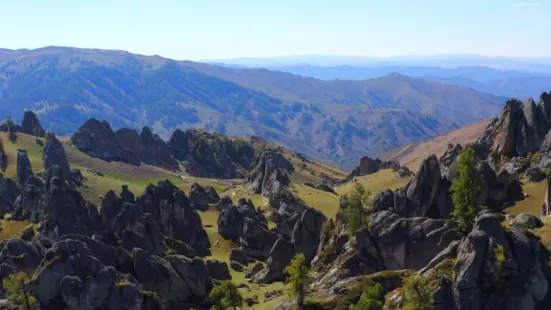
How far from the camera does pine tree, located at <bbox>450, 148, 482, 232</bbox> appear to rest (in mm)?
84106

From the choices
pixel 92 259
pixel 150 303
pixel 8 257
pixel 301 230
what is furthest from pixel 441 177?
pixel 8 257

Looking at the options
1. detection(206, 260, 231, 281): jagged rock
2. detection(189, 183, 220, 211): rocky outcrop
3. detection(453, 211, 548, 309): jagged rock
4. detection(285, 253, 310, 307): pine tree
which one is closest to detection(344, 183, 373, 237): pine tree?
detection(285, 253, 310, 307): pine tree

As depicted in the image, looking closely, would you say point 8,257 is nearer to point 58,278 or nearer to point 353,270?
point 58,278

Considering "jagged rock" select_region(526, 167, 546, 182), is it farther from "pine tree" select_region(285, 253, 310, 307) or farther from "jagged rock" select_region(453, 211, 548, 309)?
"pine tree" select_region(285, 253, 310, 307)

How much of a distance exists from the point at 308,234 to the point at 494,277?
66303 mm

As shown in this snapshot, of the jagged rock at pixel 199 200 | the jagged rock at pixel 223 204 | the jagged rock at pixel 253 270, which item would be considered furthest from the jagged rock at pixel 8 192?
the jagged rock at pixel 253 270

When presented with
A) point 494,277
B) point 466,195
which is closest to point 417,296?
point 494,277

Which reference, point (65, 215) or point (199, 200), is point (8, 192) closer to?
point (199, 200)

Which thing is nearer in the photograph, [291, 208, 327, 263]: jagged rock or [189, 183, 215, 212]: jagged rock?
[291, 208, 327, 263]: jagged rock

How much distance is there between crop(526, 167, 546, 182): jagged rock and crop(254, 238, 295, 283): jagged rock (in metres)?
55.6

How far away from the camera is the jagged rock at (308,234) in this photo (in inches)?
4833

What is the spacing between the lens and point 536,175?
372 feet

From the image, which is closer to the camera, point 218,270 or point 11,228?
point 218,270

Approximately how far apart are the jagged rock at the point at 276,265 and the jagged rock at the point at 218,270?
21.5 feet
